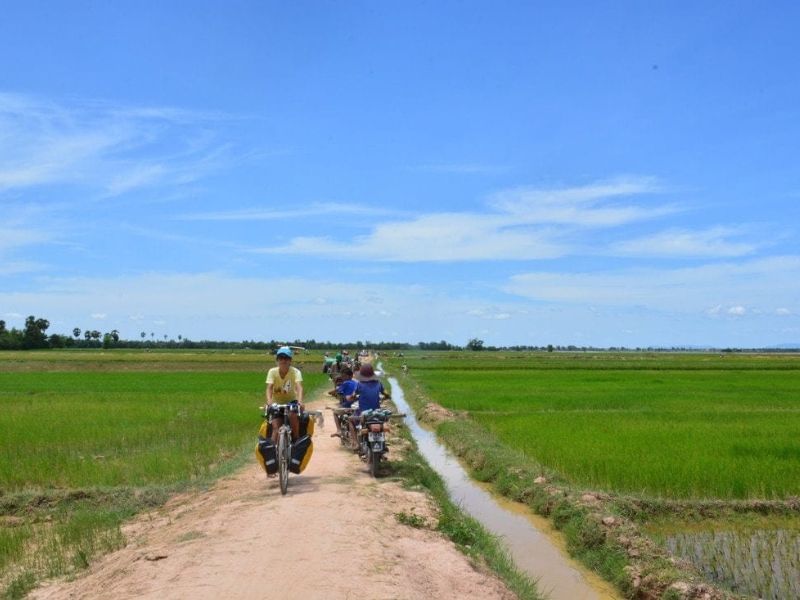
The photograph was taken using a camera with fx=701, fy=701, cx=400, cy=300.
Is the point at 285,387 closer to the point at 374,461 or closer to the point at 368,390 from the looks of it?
the point at 368,390

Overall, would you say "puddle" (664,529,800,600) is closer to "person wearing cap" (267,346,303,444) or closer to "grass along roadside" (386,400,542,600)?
"grass along roadside" (386,400,542,600)

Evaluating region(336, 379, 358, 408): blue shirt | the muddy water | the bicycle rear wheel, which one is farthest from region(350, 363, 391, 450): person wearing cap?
the muddy water

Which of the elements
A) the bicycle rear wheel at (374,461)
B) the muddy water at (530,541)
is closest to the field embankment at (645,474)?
the muddy water at (530,541)

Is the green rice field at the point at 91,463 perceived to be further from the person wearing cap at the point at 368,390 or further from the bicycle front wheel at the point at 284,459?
the person wearing cap at the point at 368,390

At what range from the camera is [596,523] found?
8211 mm

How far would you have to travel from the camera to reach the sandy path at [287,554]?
4.95 metres

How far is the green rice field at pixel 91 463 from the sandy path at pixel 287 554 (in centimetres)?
68

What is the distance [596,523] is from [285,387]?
4035 millimetres

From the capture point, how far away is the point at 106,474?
1127 cm

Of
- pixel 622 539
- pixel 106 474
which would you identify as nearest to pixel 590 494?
pixel 622 539

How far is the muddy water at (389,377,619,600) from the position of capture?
23.4 feet

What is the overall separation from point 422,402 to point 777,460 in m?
13.6

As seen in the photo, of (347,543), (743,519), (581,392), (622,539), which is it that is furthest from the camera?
(581,392)

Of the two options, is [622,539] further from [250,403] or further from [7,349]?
[7,349]
